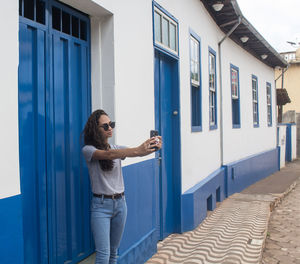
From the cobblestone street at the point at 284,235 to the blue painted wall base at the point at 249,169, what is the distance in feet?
3.86

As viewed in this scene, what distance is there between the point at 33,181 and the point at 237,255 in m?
3.01

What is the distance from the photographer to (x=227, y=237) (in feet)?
18.3

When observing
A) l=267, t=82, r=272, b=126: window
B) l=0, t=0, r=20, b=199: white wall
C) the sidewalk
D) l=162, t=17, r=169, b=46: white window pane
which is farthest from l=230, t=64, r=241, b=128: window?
l=0, t=0, r=20, b=199: white wall

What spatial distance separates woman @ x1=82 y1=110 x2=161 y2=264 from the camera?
2955 millimetres

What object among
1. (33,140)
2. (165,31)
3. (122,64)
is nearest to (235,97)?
(165,31)

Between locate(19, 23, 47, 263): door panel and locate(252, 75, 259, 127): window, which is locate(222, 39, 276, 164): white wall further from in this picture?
locate(19, 23, 47, 263): door panel

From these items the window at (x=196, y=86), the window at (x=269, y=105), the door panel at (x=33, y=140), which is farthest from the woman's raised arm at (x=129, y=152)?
the window at (x=269, y=105)

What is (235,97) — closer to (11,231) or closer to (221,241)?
(221,241)

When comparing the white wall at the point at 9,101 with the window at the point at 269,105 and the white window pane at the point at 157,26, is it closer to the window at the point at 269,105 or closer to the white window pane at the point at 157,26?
the white window pane at the point at 157,26

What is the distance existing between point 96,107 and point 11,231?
5.46ft

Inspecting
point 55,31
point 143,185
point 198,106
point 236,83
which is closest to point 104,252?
point 143,185

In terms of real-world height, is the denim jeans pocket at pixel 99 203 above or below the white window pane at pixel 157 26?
below

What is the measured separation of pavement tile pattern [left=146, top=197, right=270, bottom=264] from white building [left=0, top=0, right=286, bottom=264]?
234 mm

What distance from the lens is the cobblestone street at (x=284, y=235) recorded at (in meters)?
5.27
